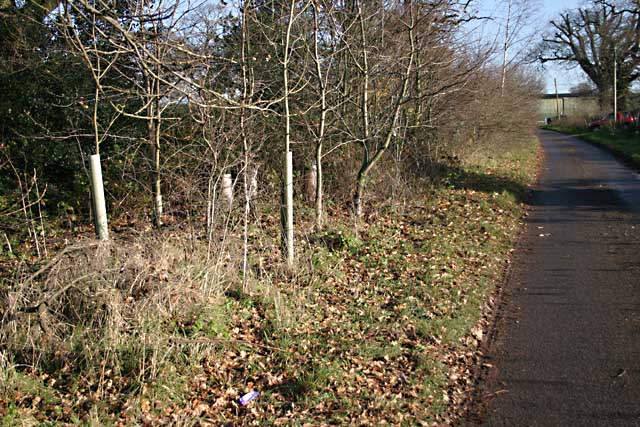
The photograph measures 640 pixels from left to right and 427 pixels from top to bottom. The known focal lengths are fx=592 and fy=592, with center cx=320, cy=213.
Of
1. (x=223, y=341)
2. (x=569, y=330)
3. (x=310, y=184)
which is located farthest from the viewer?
(x=310, y=184)

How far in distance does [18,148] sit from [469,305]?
7829mm

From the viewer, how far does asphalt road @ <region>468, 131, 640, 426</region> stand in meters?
4.63

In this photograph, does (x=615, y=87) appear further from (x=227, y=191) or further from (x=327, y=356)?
(x=327, y=356)

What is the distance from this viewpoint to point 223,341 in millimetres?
5305

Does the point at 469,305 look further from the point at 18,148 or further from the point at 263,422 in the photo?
the point at 18,148

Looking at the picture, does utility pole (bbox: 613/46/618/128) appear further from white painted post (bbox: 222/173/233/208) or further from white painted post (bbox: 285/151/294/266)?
white painted post (bbox: 222/173/233/208)

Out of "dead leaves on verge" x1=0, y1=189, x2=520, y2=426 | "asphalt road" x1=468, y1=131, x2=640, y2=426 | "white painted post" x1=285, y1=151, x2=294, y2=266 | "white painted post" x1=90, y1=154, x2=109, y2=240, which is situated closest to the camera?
"dead leaves on verge" x1=0, y1=189, x2=520, y2=426

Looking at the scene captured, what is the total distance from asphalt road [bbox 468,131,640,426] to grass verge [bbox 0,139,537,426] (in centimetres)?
37

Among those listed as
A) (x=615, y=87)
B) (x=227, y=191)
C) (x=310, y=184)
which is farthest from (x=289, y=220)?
(x=615, y=87)

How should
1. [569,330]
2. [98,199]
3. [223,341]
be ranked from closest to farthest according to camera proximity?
[223,341], [569,330], [98,199]

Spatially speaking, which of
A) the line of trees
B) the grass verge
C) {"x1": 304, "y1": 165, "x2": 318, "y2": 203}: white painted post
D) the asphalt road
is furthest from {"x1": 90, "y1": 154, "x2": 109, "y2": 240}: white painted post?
{"x1": 304, "y1": 165, "x2": 318, "y2": 203}: white painted post

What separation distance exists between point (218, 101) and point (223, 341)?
12.5ft

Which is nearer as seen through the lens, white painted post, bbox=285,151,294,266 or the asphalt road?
the asphalt road

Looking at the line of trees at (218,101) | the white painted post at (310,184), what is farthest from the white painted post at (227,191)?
the white painted post at (310,184)
